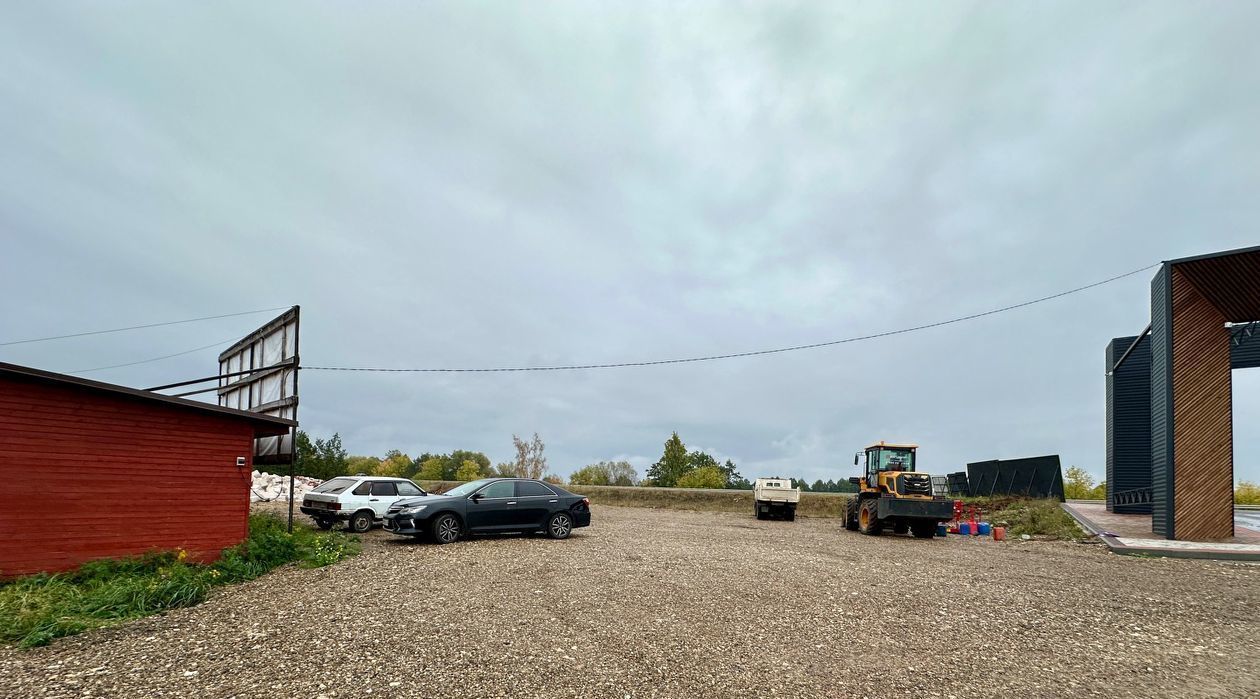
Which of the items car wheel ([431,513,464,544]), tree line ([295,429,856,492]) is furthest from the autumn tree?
car wheel ([431,513,464,544])

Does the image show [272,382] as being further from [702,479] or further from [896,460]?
[702,479]

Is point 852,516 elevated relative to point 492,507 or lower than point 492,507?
lower

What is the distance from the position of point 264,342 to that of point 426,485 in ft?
83.4

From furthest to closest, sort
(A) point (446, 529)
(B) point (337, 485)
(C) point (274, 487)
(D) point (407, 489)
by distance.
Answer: (C) point (274, 487)
(D) point (407, 489)
(B) point (337, 485)
(A) point (446, 529)

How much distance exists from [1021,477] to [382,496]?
28.1 m

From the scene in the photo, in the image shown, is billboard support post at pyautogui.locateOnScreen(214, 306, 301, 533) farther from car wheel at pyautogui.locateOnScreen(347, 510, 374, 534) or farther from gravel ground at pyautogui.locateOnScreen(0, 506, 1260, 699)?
gravel ground at pyautogui.locateOnScreen(0, 506, 1260, 699)

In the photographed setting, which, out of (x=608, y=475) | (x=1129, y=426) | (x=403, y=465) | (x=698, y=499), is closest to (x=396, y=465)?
(x=403, y=465)

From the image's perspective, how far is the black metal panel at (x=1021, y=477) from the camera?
2966cm

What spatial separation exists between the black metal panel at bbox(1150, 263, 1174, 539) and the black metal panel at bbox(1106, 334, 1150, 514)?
8.23 metres

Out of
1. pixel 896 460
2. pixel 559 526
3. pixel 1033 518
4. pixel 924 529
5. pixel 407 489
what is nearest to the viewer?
pixel 559 526

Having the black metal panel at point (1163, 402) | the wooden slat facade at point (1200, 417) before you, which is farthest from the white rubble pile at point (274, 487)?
the wooden slat facade at point (1200, 417)

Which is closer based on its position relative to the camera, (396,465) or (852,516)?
(852,516)

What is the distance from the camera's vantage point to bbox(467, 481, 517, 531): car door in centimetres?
1492

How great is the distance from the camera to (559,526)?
621 inches
